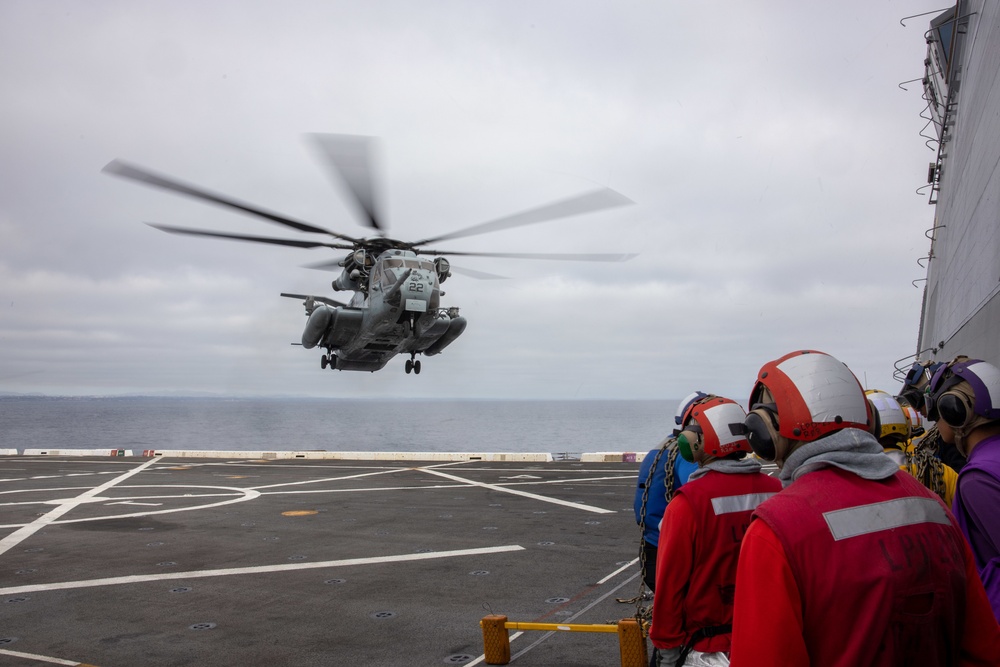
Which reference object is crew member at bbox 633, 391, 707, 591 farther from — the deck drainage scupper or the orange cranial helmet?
the deck drainage scupper

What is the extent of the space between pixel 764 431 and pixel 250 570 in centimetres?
1011

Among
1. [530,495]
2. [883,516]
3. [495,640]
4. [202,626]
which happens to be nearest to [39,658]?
[202,626]

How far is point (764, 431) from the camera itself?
2588 mm

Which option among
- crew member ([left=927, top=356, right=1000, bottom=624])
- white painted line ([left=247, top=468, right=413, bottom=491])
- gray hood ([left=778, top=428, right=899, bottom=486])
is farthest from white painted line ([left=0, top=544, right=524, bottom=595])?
white painted line ([left=247, top=468, right=413, bottom=491])

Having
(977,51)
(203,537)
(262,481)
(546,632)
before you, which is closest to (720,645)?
(546,632)

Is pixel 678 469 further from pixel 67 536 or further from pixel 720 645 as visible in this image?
pixel 67 536

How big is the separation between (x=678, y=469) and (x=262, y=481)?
20769 mm

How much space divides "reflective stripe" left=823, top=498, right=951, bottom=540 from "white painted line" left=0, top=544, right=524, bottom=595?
10.1 meters

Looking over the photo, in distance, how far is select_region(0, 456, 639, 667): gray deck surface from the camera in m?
7.61

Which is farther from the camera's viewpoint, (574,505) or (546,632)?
(574,505)

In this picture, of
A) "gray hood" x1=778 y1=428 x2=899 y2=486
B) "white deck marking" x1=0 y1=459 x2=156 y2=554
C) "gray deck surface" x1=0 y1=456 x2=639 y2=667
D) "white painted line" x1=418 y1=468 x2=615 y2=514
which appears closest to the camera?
"gray hood" x1=778 y1=428 x2=899 y2=486

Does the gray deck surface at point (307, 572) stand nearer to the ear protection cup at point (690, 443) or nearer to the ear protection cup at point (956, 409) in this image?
the ear protection cup at point (690, 443)

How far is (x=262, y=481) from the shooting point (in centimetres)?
2345

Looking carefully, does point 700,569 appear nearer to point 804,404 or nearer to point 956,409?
point 956,409
